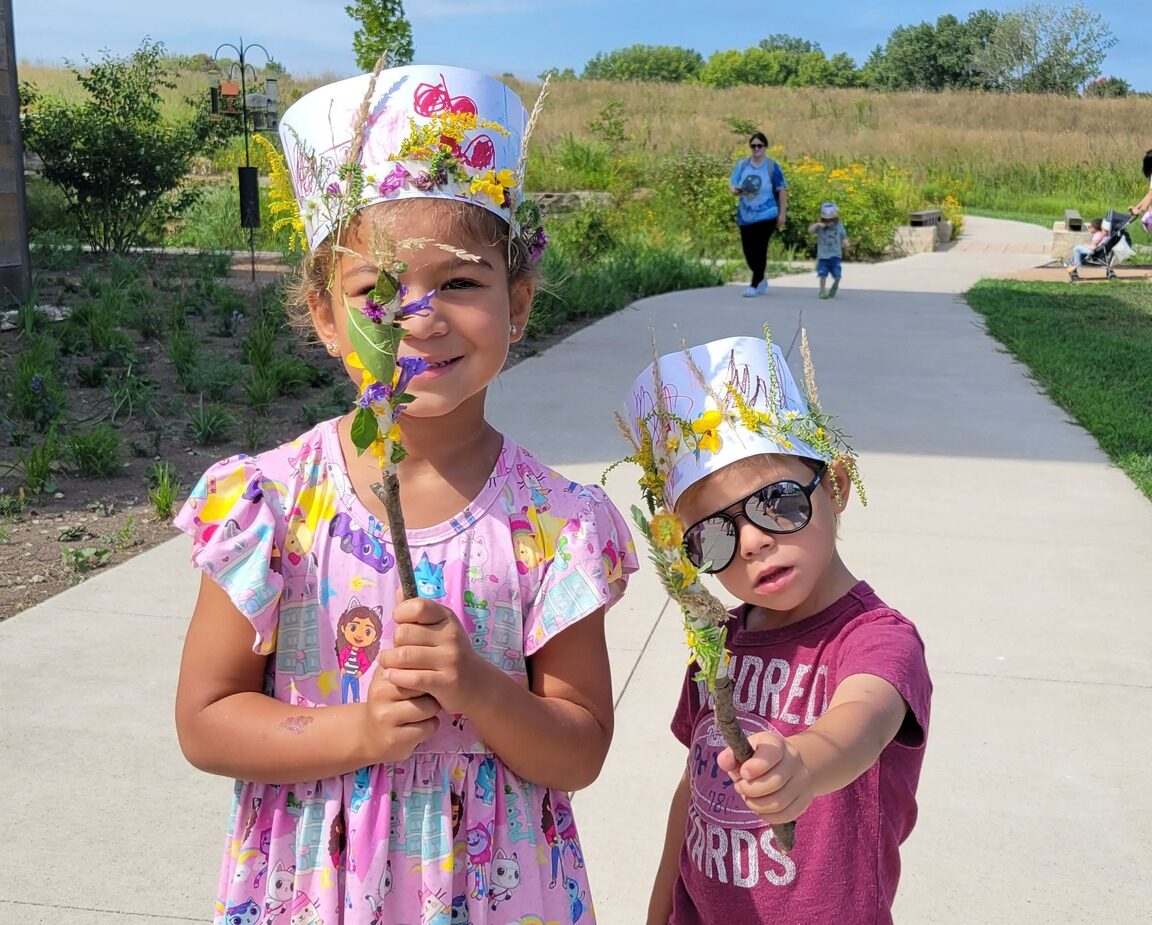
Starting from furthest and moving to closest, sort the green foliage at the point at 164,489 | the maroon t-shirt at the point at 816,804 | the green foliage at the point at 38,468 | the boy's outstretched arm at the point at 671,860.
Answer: the green foliage at the point at 38,468, the green foliage at the point at 164,489, the boy's outstretched arm at the point at 671,860, the maroon t-shirt at the point at 816,804

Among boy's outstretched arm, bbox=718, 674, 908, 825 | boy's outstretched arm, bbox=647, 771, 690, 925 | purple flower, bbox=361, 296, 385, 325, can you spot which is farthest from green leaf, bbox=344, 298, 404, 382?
boy's outstretched arm, bbox=647, 771, 690, 925

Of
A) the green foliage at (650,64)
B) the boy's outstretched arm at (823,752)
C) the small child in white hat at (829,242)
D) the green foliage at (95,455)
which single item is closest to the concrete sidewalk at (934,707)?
the green foliage at (95,455)

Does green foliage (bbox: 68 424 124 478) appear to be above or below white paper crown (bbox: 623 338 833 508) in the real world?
below

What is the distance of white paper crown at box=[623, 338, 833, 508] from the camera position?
5.52 ft

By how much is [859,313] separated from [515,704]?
10.9m

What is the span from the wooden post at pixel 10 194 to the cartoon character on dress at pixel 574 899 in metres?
7.73

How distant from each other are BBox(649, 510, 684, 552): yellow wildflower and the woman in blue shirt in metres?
11.9

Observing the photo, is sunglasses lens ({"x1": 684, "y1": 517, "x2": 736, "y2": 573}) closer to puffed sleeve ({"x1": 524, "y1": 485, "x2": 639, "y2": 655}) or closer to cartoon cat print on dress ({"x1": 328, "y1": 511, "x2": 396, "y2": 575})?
puffed sleeve ({"x1": 524, "y1": 485, "x2": 639, "y2": 655})

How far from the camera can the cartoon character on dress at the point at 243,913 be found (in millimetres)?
1593

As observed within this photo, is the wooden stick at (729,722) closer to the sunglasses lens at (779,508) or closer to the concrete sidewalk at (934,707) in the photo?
the sunglasses lens at (779,508)

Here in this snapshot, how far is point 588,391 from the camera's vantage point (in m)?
7.56

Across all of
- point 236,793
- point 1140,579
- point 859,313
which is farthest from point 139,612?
point 859,313

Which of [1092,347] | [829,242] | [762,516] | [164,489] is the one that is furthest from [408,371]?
[829,242]

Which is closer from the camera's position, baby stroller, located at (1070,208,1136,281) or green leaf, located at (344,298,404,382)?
green leaf, located at (344,298,404,382)
